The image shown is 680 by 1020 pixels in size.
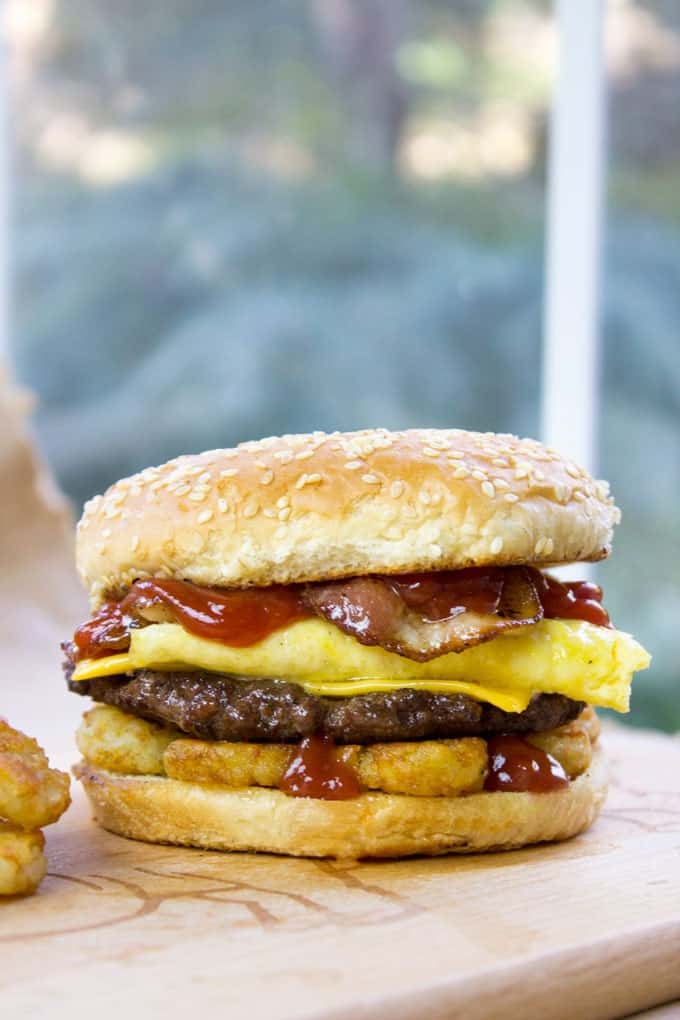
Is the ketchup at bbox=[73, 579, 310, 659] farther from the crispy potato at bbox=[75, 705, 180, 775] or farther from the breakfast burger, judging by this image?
the crispy potato at bbox=[75, 705, 180, 775]

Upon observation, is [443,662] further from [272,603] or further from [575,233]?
[575,233]

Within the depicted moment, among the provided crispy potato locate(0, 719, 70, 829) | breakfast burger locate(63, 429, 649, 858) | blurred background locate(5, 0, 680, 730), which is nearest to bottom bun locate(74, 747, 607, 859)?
breakfast burger locate(63, 429, 649, 858)

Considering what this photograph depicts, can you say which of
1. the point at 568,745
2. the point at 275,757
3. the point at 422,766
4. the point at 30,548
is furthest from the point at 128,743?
the point at 30,548

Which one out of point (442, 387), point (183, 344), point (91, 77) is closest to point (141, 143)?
point (91, 77)

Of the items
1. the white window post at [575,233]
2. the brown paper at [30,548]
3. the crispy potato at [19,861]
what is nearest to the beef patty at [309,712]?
the crispy potato at [19,861]

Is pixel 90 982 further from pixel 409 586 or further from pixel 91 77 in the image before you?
pixel 91 77

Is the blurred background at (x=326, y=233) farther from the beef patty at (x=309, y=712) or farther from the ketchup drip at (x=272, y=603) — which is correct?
the beef patty at (x=309, y=712)
